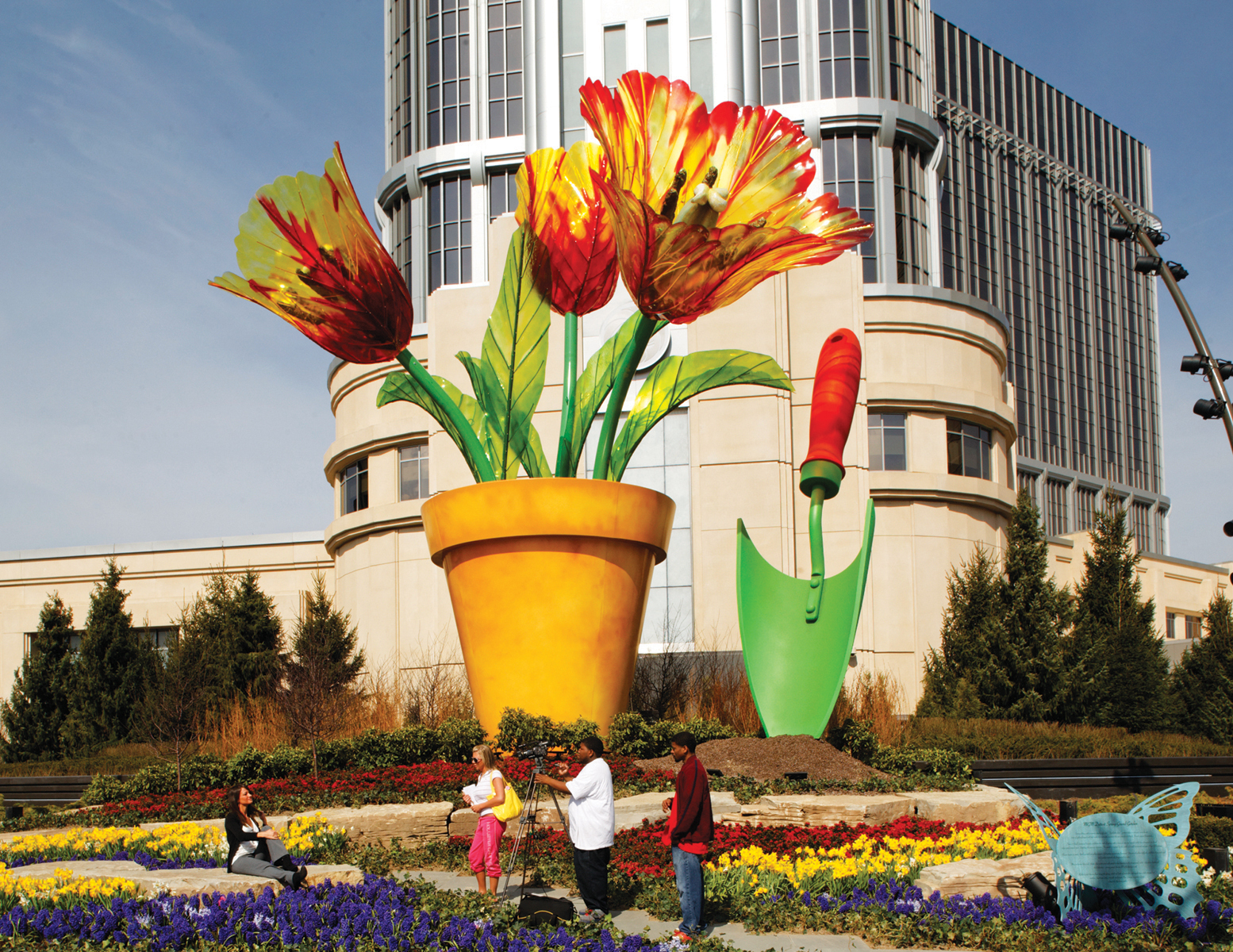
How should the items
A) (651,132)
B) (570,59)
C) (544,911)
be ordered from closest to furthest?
(544,911)
(651,132)
(570,59)

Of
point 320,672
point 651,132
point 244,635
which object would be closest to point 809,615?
point 651,132

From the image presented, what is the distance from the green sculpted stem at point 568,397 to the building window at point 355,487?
1604 cm

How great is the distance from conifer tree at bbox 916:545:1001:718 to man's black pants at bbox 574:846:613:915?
16.4m

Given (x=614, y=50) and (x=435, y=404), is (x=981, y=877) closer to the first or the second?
(x=435, y=404)

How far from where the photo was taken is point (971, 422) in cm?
3044

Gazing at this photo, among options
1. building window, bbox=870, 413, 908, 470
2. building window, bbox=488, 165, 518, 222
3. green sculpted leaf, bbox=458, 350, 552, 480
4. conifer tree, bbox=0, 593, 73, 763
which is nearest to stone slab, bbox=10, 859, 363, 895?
green sculpted leaf, bbox=458, 350, 552, 480

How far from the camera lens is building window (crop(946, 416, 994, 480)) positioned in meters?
29.8

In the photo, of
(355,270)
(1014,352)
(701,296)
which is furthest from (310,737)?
(1014,352)

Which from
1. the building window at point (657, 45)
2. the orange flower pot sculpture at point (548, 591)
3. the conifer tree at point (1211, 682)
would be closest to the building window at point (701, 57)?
the building window at point (657, 45)

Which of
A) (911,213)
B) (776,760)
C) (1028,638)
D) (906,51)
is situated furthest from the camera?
(906,51)

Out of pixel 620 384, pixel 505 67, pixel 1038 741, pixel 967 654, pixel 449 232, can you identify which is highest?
pixel 505 67

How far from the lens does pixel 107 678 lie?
27719 mm

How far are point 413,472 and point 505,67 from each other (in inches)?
755

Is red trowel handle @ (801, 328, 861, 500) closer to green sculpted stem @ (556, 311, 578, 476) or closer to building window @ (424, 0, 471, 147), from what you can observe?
green sculpted stem @ (556, 311, 578, 476)
